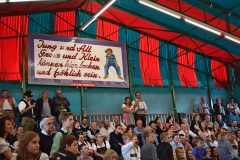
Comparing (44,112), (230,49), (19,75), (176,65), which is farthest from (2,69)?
(230,49)

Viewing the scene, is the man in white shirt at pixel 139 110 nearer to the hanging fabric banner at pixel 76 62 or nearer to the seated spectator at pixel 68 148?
the hanging fabric banner at pixel 76 62

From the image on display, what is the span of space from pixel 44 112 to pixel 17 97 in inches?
49.3

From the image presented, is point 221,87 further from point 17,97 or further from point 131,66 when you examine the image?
point 17,97

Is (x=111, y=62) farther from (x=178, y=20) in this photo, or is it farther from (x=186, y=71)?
(x=186, y=71)

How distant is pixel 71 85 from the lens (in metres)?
11.6

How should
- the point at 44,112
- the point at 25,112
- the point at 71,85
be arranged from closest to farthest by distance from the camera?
the point at 25,112 → the point at 44,112 → the point at 71,85

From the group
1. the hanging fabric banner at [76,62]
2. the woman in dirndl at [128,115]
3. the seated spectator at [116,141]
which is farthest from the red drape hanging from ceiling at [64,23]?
the seated spectator at [116,141]

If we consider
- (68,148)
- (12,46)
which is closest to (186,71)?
(12,46)

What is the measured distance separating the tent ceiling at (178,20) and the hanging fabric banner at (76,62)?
106cm

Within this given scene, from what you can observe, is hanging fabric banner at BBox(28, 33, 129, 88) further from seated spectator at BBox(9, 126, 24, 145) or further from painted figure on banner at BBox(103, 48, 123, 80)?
seated spectator at BBox(9, 126, 24, 145)

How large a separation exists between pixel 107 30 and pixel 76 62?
2115 mm

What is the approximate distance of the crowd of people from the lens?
3.67 meters

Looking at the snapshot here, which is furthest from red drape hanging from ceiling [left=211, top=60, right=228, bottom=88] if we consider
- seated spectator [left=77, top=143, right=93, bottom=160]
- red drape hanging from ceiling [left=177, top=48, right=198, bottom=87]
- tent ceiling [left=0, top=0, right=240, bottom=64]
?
seated spectator [left=77, top=143, right=93, bottom=160]

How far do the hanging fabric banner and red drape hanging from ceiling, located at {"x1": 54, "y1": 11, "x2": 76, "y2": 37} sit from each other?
463 millimetres
